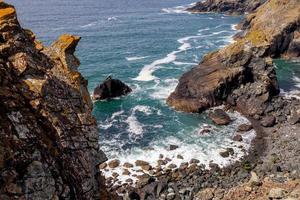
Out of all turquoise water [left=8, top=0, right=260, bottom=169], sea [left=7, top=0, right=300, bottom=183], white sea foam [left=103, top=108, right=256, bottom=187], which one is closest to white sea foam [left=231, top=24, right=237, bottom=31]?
sea [left=7, top=0, right=300, bottom=183]

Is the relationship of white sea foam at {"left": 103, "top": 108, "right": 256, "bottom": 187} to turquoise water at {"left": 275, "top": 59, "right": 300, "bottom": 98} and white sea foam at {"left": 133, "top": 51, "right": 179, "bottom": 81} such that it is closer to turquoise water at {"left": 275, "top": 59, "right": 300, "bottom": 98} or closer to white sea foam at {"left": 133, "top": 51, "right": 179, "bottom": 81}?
turquoise water at {"left": 275, "top": 59, "right": 300, "bottom": 98}

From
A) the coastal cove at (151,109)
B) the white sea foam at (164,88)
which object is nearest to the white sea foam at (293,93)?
the coastal cove at (151,109)

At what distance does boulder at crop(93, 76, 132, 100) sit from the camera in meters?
72.2

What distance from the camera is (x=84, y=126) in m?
21.0

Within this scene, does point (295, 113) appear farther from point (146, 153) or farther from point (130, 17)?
point (130, 17)

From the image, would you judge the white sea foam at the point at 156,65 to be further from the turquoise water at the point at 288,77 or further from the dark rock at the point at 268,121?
the dark rock at the point at 268,121

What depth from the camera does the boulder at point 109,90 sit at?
2842 inches

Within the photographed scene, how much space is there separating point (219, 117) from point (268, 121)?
24.9ft

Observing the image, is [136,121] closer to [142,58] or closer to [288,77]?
[288,77]

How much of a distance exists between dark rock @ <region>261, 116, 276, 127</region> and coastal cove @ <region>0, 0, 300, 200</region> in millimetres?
156

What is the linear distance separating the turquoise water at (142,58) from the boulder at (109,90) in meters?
1.72

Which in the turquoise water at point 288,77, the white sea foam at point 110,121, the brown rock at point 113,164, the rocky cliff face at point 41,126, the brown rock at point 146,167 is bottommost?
the brown rock at point 146,167

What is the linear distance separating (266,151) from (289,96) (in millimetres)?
21362

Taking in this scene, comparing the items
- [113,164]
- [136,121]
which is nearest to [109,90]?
[136,121]
